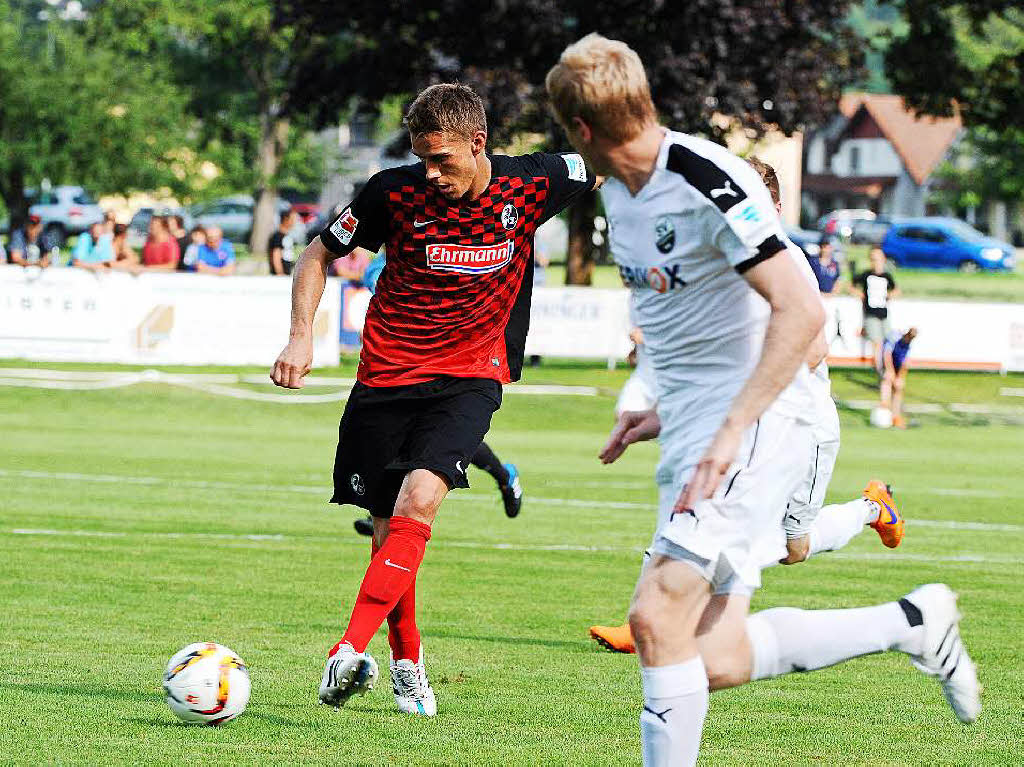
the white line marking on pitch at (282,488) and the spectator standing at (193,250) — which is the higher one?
the spectator standing at (193,250)

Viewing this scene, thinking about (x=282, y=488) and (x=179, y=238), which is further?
(x=179, y=238)

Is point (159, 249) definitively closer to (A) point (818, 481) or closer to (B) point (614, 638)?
(B) point (614, 638)

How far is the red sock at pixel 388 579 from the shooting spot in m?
5.88

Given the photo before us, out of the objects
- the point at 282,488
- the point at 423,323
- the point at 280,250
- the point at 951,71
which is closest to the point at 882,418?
the point at 280,250

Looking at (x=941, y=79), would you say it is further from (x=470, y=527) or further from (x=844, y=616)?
(x=844, y=616)

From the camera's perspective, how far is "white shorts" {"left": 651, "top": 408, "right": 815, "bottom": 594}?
4531mm

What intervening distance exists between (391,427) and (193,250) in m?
17.4

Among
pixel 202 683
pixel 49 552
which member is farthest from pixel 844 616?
pixel 49 552

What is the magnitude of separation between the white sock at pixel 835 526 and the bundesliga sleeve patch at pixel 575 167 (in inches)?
66.4

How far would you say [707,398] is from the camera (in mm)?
4641

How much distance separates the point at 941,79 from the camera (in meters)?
31.7

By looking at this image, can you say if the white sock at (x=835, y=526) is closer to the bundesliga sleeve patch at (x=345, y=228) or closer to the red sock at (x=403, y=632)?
the red sock at (x=403, y=632)

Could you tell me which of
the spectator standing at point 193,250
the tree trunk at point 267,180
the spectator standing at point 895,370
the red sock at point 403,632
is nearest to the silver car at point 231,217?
the tree trunk at point 267,180

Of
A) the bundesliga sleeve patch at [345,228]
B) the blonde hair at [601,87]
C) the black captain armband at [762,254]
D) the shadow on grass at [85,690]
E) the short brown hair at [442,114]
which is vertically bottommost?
the shadow on grass at [85,690]
